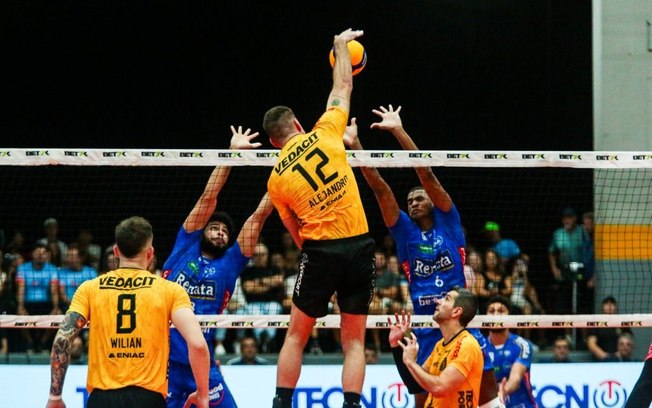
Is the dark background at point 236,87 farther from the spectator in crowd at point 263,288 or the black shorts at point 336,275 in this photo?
the black shorts at point 336,275

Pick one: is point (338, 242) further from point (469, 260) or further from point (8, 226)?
point (8, 226)

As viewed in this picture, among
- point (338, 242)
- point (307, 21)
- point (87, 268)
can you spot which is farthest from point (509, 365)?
point (307, 21)

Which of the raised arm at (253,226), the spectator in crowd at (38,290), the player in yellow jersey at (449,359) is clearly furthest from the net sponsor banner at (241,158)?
the spectator in crowd at (38,290)

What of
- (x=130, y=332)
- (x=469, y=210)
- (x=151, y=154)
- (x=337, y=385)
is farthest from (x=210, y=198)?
(x=469, y=210)

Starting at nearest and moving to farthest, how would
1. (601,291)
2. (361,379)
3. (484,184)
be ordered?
(361,379)
(601,291)
(484,184)

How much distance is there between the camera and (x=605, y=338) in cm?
1536

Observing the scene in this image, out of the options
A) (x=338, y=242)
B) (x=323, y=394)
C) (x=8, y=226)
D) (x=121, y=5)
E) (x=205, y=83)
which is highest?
(x=121, y=5)

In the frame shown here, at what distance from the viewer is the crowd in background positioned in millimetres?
14719

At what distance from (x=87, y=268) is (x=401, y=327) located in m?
7.42

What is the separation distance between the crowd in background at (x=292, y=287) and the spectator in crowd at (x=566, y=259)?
2 cm

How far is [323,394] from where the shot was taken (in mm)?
13352

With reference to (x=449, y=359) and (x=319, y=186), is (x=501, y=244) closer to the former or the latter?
(x=449, y=359)

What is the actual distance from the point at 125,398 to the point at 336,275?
6.69 ft

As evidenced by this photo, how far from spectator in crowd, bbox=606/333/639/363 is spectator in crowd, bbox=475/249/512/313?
5.44 ft
